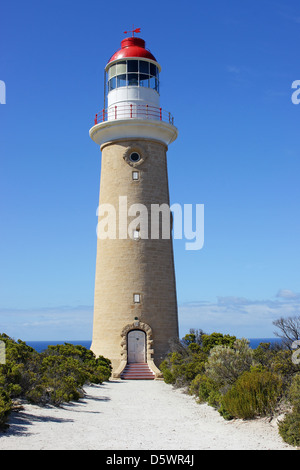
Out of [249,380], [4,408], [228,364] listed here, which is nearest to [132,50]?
[228,364]

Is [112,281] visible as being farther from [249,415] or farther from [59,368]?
[249,415]

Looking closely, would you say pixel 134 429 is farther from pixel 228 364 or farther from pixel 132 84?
pixel 132 84

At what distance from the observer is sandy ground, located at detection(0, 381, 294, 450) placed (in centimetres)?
977

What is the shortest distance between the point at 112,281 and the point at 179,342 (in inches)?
182

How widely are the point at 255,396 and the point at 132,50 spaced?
21030mm

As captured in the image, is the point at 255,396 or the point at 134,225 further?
the point at 134,225

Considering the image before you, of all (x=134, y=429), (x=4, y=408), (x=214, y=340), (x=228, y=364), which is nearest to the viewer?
(x=4, y=408)

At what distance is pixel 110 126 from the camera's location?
1062 inches

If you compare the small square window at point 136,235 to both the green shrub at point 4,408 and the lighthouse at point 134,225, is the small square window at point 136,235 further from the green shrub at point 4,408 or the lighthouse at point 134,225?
the green shrub at point 4,408

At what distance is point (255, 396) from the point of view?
1209 cm

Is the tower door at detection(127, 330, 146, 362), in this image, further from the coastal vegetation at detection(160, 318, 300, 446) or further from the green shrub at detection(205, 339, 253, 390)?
the green shrub at detection(205, 339, 253, 390)

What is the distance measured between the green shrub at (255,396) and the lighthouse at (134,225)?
1241 centimetres

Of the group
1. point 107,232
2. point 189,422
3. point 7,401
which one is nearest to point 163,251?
point 107,232

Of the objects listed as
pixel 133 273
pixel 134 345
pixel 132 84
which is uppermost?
pixel 132 84
